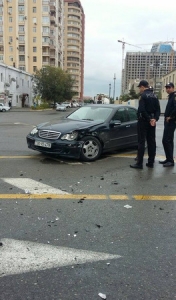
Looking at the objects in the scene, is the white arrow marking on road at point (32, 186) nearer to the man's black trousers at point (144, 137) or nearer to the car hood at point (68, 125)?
the car hood at point (68, 125)

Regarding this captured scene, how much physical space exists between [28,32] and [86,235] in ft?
284

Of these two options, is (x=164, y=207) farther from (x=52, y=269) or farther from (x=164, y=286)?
(x=52, y=269)

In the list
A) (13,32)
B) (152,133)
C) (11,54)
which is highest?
(13,32)

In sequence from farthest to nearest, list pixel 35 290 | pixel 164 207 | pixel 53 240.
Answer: pixel 164 207 → pixel 53 240 → pixel 35 290

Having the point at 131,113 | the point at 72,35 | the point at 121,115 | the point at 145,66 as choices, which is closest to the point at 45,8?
the point at 72,35

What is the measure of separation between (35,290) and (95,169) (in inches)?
159

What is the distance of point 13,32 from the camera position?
8081 cm

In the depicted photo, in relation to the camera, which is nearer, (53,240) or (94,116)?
(53,240)

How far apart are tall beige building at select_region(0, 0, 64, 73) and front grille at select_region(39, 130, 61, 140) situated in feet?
248

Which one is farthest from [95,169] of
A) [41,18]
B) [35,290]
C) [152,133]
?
[41,18]

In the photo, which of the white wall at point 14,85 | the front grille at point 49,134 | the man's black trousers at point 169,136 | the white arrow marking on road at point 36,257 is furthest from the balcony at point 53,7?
the white arrow marking on road at point 36,257

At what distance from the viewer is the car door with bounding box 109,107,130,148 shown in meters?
7.41

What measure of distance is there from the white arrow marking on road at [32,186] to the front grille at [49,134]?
A: 1.64 meters

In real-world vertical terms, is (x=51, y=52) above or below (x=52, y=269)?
above
